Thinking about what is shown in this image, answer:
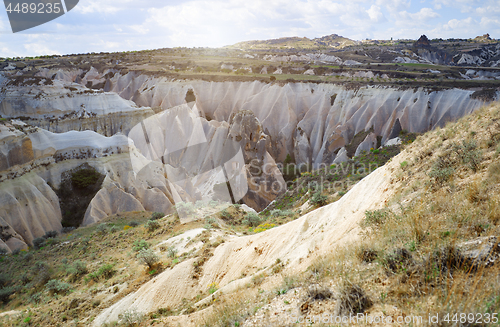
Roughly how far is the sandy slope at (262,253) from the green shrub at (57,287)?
2.64 metres

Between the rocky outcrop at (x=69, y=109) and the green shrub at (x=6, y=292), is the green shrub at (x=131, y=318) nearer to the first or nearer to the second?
the green shrub at (x=6, y=292)

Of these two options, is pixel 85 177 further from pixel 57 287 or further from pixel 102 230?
pixel 57 287

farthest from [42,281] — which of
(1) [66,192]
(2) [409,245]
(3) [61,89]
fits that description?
(3) [61,89]

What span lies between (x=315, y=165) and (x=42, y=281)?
25740 mm

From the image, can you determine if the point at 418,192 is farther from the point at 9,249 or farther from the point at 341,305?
the point at 9,249

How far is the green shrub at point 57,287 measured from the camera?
9.82 meters

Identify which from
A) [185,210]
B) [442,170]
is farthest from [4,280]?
[442,170]

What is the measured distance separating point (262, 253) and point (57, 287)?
7417mm

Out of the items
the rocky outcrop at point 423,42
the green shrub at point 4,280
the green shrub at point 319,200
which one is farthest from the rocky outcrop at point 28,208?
the rocky outcrop at point 423,42

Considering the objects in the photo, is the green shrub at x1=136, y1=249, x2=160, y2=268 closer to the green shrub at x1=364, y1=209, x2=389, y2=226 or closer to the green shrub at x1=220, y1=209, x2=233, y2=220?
the green shrub at x1=220, y1=209, x2=233, y2=220

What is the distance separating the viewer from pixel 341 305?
352 cm

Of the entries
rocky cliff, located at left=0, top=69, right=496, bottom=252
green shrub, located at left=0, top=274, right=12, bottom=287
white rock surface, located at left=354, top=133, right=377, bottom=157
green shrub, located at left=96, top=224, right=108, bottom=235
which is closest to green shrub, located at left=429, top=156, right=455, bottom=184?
green shrub, located at left=96, top=224, right=108, bottom=235

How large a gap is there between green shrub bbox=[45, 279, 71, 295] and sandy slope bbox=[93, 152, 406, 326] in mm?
2638

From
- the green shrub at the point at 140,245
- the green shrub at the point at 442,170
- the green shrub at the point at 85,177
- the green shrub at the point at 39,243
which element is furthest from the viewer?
the green shrub at the point at 85,177
